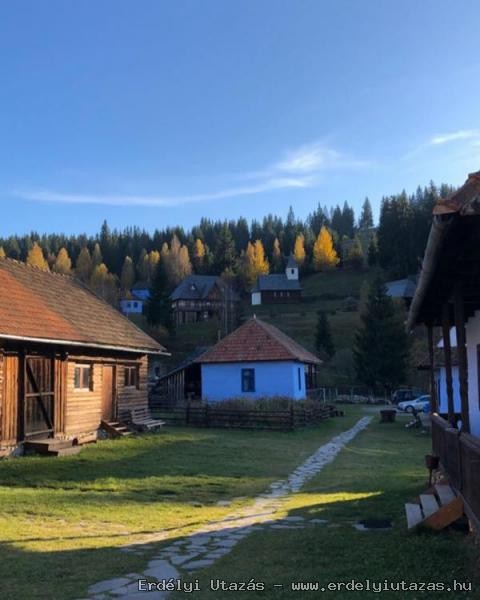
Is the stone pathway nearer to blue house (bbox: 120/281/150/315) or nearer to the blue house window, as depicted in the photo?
the blue house window

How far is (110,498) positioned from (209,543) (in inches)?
169

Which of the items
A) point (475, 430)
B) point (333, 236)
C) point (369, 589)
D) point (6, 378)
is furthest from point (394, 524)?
point (333, 236)

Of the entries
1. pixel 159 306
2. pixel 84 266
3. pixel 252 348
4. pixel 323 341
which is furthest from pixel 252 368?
pixel 84 266

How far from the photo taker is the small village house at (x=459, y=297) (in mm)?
4566

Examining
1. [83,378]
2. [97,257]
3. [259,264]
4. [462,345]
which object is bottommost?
[83,378]

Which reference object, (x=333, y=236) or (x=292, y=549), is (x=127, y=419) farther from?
(x=333, y=236)

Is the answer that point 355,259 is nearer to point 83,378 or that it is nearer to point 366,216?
point 366,216

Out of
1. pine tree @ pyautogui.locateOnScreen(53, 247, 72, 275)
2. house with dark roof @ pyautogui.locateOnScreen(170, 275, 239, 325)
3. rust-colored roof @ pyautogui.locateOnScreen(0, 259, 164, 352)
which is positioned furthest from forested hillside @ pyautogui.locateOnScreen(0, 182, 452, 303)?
rust-colored roof @ pyautogui.locateOnScreen(0, 259, 164, 352)

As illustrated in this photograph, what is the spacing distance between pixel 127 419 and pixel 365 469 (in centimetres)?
1037

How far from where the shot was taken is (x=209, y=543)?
316 inches

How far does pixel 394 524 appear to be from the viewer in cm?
883

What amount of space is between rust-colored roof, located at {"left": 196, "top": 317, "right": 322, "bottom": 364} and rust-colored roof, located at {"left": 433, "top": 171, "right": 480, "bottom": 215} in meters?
27.6

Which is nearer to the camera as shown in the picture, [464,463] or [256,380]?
[464,463]

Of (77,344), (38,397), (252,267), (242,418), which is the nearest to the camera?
(38,397)
